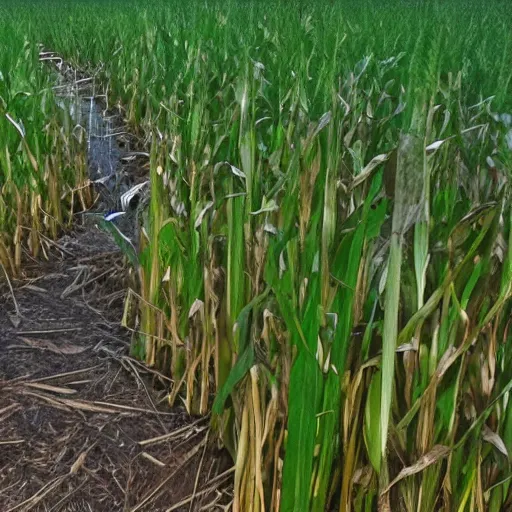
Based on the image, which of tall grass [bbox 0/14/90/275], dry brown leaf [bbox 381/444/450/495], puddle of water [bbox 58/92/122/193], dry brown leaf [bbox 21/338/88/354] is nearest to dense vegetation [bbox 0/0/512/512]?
dry brown leaf [bbox 381/444/450/495]

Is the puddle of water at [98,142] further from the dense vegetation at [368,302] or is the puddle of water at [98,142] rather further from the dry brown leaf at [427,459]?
the dry brown leaf at [427,459]

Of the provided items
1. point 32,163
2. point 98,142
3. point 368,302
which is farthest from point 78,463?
point 98,142

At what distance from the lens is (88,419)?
1.23 meters

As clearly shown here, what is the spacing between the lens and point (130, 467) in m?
1.12

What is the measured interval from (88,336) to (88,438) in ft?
1.26

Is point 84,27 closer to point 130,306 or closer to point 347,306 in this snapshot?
point 130,306

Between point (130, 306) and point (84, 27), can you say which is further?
point (84, 27)

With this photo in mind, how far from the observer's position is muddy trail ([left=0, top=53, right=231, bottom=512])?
3.53 ft

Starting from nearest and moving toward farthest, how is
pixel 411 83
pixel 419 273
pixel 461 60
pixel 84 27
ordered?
pixel 411 83, pixel 419 273, pixel 461 60, pixel 84 27

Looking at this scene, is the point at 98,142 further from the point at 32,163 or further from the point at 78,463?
the point at 78,463

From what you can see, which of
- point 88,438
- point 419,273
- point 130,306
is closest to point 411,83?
point 419,273

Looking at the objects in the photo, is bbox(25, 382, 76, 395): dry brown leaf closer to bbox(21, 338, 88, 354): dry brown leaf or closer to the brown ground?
the brown ground

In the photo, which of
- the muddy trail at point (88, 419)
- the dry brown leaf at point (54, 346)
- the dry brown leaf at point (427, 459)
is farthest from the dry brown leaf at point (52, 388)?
the dry brown leaf at point (427, 459)

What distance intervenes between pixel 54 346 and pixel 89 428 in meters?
0.34
